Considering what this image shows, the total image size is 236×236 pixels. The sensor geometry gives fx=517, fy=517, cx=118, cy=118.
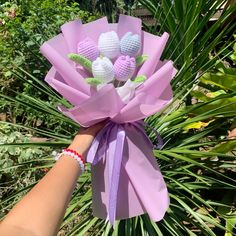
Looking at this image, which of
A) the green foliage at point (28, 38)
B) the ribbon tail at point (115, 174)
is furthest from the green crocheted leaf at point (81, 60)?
the green foliage at point (28, 38)

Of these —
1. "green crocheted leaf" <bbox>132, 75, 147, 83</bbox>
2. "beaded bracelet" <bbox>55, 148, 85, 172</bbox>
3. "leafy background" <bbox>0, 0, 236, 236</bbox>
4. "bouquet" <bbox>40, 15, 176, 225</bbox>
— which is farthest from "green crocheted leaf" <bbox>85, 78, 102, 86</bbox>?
"leafy background" <bbox>0, 0, 236, 236</bbox>

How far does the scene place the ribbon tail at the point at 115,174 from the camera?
4.72 feet

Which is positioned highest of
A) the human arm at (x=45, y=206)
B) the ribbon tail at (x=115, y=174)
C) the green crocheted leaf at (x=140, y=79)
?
the green crocheted leaf at (x=140, y=79)

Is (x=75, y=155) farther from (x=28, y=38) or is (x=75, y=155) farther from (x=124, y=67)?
(x=28, y=38)

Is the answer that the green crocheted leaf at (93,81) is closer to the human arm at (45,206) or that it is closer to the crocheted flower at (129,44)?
the crocheted flower at (129,44)

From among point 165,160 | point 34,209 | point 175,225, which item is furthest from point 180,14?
point 34,209

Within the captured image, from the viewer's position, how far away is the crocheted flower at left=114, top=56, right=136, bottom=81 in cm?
140

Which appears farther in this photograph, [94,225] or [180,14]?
[180,14]

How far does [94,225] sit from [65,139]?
1.32 ft

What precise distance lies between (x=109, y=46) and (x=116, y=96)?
0.52 ft

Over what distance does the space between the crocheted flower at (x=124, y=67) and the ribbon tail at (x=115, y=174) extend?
154 mm

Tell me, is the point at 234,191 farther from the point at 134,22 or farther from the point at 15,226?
the point at 15,226

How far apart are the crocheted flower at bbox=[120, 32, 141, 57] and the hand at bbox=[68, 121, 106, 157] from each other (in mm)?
208

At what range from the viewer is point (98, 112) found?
1.37 metres
